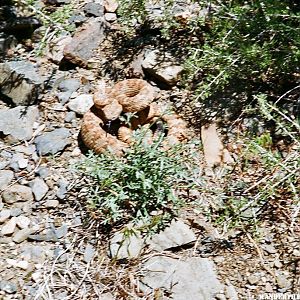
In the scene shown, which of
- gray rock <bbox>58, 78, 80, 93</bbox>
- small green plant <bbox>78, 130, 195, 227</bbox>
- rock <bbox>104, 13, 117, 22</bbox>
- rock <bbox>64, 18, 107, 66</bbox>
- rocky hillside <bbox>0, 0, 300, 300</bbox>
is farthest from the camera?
rock <bbox>104, 13, 117, 22</bbox>

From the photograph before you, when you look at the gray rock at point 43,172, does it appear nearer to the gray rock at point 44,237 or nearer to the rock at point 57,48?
the gray rock at point 44,237

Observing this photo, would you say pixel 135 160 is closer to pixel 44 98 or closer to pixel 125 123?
pixel 125 123

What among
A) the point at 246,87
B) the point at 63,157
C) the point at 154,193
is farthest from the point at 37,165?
the point at 246,87

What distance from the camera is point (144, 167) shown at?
127 inches

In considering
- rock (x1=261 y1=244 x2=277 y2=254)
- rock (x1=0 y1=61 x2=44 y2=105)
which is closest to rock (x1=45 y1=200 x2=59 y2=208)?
rock (x1=0 y1=61 x2=44 y2=105)

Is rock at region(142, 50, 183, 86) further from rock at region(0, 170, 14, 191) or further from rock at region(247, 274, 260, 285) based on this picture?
rock at region(247, 274, 260, 285)

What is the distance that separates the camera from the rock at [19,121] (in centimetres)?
364

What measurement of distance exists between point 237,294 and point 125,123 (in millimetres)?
1226

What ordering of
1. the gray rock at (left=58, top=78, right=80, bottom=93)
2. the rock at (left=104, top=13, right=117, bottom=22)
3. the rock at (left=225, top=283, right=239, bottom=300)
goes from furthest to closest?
the rock at (left=104, top=13, right=117, bottom=22) → the gray rock at (left=58, top=78, right=80, bottom=93) → the rock at (left=225, top=283, right=239, bottom=300)

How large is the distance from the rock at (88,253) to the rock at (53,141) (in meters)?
0.68

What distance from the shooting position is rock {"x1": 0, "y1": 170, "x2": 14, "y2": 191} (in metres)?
3.42

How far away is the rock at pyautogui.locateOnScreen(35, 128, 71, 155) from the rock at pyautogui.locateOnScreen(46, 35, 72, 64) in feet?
1.96

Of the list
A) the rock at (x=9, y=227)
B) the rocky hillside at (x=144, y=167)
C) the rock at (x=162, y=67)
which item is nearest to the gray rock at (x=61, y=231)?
the rocky hillside at (x=144, y=167)

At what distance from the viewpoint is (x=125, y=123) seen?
3602 millimetres
